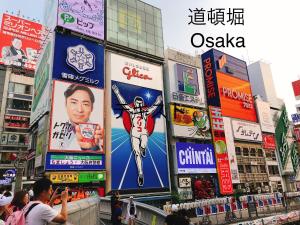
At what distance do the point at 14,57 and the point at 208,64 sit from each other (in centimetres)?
3466

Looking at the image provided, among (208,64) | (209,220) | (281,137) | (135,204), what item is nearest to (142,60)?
(208,64)

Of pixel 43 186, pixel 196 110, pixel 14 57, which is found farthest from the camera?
pixel 14 57

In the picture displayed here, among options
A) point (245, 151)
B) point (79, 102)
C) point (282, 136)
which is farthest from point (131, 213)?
point (282, 136)

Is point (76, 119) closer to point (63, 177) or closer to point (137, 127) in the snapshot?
point (63, 177)

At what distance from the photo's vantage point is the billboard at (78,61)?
31.6 metres

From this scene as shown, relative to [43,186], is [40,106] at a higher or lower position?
higher

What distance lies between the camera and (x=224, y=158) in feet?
140

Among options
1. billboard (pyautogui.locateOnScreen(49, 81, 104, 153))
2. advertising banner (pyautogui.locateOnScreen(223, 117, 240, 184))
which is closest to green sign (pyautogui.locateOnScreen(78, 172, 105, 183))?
billboard (pyautogui.locateOnScreen(49, 81, 104, 153))

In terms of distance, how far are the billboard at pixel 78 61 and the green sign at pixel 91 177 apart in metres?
9.97

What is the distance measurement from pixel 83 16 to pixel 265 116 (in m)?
37.8

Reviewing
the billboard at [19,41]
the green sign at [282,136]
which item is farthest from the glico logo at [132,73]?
the green sign at [282,136]

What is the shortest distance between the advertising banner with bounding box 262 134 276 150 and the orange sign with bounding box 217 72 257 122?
3.89m

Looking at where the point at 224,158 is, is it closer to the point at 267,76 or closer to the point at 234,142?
the point at 234,142

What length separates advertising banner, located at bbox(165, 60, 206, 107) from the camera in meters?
40.8
